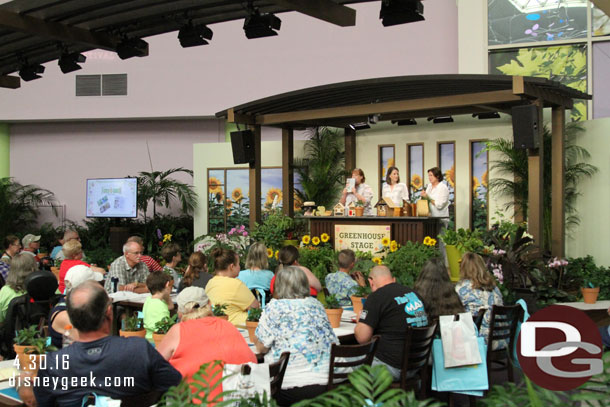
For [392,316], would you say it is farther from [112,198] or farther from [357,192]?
[112,198]

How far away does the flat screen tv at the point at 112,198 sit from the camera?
15.2 m

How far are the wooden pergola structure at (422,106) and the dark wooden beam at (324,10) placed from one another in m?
2.93

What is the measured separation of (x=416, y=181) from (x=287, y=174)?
8.00 ft

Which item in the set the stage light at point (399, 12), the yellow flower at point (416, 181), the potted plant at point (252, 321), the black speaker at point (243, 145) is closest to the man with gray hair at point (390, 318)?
the potted plant at point (252, 321)

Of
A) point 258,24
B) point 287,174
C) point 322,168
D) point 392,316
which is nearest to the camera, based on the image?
point 392,316

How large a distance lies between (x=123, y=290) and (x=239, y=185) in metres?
7.69

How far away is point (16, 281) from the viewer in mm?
6074

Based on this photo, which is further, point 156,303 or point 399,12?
point 399,12

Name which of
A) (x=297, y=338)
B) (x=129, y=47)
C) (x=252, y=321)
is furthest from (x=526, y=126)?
(x=297, y=338)

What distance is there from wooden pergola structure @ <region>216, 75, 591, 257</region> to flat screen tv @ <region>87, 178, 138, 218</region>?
138 inches

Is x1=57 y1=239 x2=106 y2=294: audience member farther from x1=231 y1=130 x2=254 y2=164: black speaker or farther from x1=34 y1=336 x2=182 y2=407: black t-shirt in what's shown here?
x1=231 y1=130 x2=254 y2=164: black speaker

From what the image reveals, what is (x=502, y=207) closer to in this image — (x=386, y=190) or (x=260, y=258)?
(x=386, y=190)

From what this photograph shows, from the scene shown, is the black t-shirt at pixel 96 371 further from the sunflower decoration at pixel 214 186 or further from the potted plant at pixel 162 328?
the sunflower decoration at pixel 214 186

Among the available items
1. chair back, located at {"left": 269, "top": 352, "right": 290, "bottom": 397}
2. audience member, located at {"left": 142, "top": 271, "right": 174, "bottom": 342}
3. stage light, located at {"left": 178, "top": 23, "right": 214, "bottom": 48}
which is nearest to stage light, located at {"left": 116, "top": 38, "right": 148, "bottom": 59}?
stage light, located at {"left": 178, "top": 23, "right": 214, "bottom": 48}
